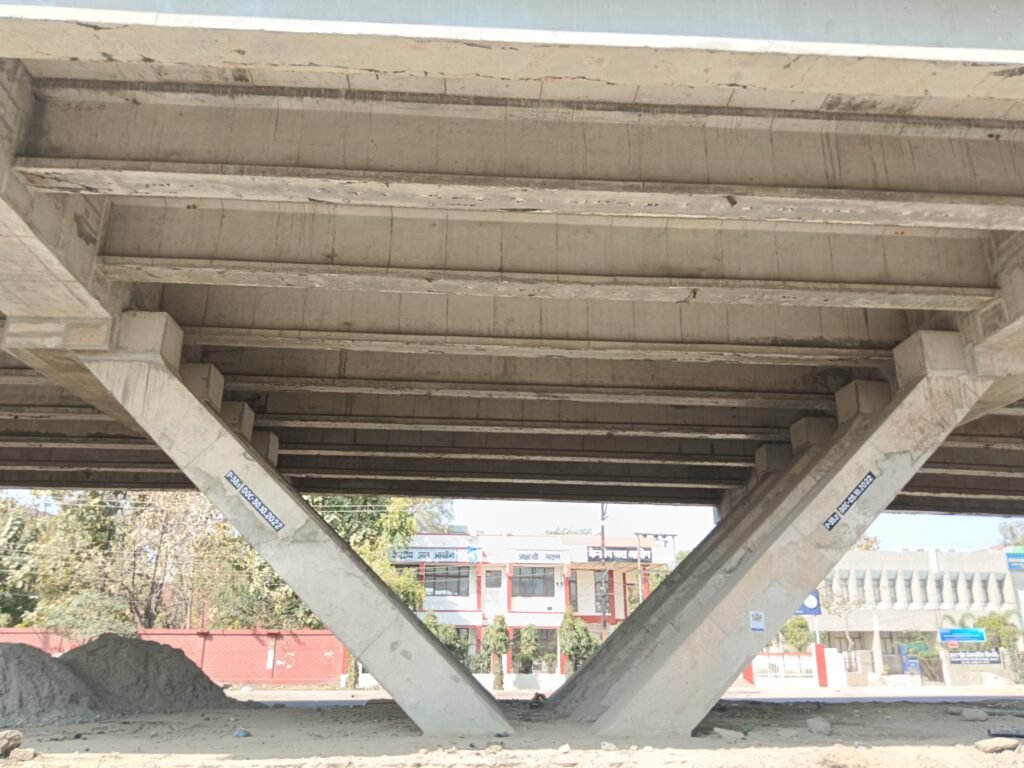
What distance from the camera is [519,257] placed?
33.6ft

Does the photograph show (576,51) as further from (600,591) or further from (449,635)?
(600,591)

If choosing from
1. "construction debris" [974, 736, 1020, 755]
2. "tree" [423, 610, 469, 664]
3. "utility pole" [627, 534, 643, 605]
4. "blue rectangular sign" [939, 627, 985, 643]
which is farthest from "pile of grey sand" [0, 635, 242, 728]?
"blue rectangular sign" [939, 627, 985, 643]

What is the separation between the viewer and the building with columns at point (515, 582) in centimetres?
4622

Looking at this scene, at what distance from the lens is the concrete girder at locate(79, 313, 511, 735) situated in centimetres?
1034

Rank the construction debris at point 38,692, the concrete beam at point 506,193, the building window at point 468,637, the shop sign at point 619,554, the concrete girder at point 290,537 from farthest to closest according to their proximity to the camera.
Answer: the shop sign at point 619,554 → the building window at point 468,637 → the construction debris at point 38,692 → the concrete girder at point 290,537 → the concrete beam at point 506,193

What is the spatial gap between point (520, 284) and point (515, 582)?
39353 mm

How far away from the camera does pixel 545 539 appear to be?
160 feet

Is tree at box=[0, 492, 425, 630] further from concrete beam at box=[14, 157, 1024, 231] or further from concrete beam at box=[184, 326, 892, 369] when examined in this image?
concrete beam at box=[14, 157, 1024, 231]

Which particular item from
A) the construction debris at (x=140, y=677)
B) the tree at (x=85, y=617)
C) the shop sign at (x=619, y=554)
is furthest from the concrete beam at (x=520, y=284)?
the shop sign at (x=619, y=554)

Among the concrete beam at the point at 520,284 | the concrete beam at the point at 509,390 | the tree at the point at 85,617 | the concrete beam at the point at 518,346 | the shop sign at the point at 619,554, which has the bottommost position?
the tree at the point at 85,617

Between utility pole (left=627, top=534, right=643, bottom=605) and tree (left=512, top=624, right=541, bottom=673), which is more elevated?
utility pole (left=627, top=534, right=643, bottom=605)

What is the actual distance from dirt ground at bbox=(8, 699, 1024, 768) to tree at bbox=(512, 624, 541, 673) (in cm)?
3122

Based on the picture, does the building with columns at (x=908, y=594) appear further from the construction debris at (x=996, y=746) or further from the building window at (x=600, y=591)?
the construction debris at (x=996, y=746)

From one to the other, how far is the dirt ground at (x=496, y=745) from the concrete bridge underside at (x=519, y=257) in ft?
2.86
